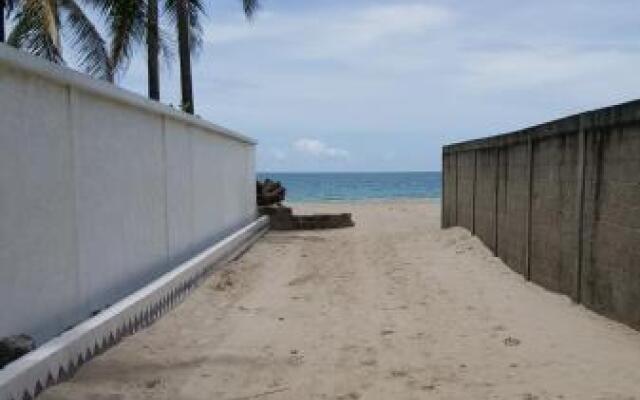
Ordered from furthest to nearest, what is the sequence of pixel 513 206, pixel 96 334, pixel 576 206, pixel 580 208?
pixel 513 206, pixel 576 206, pixel 580 208, pixel 96 334

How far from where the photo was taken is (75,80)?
6.68 m

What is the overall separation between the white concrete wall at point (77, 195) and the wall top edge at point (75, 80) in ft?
0.04

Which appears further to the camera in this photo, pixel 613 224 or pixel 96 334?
pixel 613 224

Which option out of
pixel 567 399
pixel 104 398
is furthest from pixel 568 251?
Result: pixel 104 398

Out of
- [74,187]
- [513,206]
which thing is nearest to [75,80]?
[74,187]

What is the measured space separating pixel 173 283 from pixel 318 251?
6.65m

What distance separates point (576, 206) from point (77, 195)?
530 centimetres

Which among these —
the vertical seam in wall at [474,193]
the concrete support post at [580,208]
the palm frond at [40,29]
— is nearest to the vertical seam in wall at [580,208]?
the concrete support post at [580,208]

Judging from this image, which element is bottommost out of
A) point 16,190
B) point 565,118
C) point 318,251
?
point 318,251

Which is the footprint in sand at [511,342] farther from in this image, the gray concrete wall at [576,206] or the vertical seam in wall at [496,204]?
the vertical seam in wall at [496,204]

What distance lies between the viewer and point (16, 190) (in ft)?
18.6

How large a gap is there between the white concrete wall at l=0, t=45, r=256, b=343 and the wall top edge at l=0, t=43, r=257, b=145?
0.01m

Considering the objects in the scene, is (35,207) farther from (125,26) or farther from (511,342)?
(125,26)

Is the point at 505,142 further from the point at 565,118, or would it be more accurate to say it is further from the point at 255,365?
the point at 255,365
